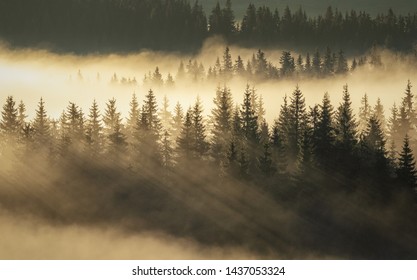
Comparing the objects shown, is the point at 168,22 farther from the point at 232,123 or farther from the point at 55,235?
the point at 55,235

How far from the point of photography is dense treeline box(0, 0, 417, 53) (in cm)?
5619

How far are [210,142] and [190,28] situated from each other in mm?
15862

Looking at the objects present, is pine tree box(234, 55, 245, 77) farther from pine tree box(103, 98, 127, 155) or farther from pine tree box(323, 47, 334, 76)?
pine tree box(103, 98, 127, 155)

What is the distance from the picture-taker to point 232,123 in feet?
175

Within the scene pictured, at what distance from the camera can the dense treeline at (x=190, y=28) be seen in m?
56.2

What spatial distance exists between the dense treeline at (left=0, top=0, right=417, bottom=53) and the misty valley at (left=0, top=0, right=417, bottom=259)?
0.91ft

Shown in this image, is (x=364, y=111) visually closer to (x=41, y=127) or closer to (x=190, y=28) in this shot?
(x=190, y=28)

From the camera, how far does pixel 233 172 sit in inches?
1994

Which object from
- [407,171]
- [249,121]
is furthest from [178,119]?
[407,171]

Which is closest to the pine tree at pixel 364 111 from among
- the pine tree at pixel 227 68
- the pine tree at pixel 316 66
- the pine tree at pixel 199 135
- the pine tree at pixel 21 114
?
the pine tree at pixel 316 66

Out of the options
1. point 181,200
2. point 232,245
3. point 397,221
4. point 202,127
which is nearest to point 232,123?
point 202,127

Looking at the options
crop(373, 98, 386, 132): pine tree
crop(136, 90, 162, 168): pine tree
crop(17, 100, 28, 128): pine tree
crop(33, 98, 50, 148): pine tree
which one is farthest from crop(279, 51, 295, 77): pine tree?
crop(17, 100, 28, 128): pine tree

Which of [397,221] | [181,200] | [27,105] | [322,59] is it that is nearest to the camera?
[397,221]

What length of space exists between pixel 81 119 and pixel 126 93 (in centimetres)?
442
